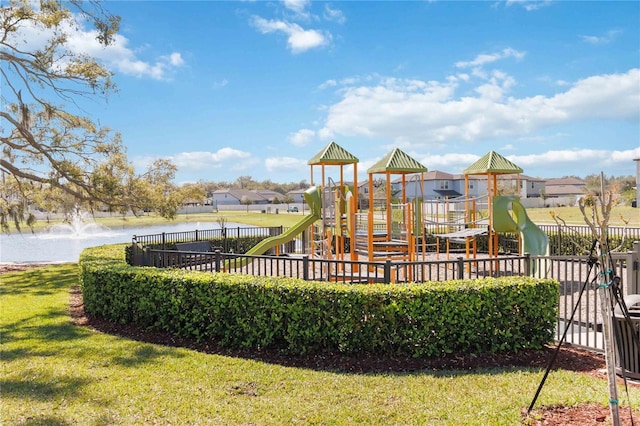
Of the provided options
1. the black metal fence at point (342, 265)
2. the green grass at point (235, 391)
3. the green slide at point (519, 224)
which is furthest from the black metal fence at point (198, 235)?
the green grass at point (235, 391)

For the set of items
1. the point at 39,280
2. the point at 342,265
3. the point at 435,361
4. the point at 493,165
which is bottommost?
the point at 435,361

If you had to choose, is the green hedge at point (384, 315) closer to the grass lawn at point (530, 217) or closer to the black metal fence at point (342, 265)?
the black metal fence at point (342, 265)

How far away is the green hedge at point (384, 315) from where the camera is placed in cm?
534

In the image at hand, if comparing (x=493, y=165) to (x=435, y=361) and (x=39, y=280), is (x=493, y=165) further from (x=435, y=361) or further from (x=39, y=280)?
(x=39, y=280)

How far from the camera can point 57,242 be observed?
31.1 meters

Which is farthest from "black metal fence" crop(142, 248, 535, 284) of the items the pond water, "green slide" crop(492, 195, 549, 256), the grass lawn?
the pond water

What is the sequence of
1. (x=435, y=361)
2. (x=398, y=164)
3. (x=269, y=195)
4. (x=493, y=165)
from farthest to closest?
(x=269, y=195)
(x=493, y=165)
(x=398, y=164)
(x=435, y=361)

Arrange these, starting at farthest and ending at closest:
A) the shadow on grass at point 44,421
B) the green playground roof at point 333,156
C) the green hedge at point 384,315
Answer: the green playground roof at point 333,156, the green hedge at point 384,315, the shadow on grass at point 44,421

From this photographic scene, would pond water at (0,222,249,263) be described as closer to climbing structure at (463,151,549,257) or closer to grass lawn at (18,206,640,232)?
grass lawn at (18,206,640,232)

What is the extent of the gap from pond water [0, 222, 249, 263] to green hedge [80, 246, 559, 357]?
18.0 metres

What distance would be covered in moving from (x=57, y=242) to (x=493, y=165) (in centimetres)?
2975

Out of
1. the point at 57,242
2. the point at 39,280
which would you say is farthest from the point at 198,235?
the point at 57,242

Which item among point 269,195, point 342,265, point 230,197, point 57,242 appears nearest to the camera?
point 342,265

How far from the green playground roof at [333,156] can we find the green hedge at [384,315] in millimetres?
6515
